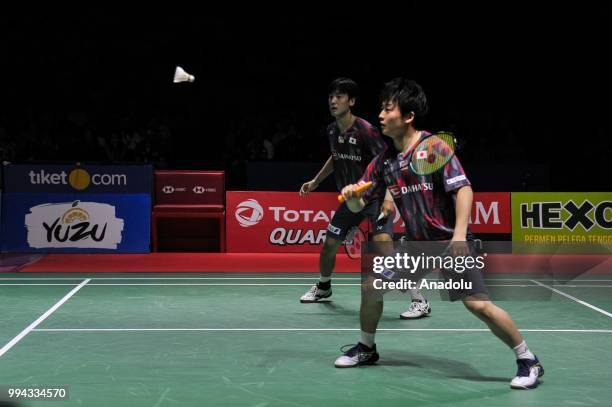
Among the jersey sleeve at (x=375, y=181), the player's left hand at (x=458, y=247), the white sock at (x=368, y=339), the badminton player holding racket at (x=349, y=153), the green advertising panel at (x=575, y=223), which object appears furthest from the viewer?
the green advertising panel at (x=575, y=223)

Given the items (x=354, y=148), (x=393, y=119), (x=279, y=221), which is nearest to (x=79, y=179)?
(x=279, y=221)

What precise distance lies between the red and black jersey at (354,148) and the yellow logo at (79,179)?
19.8ft

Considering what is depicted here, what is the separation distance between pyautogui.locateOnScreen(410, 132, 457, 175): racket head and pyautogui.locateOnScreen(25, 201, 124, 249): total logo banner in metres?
8.04

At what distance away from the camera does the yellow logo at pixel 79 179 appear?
39.3 ft

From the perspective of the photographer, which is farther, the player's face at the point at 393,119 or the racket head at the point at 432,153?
the player's face at the point at 393,119

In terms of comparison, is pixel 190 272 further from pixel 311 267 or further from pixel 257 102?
pixel 257 102

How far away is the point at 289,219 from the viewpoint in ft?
39.7

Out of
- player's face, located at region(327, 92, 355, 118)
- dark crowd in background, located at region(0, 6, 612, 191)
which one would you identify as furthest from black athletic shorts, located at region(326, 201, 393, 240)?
dark crowd in background, located at region(0, 6, 612, 191)

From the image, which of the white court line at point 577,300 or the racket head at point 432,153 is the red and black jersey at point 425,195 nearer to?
the racket head at point 432,153

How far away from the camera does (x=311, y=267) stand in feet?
34.5

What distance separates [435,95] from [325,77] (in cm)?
240

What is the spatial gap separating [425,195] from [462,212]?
291 millimetres

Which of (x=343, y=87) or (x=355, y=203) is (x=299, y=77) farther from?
(x=355, y=203)

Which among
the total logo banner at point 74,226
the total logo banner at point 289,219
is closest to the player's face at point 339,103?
the total logo banner at point 289,219
